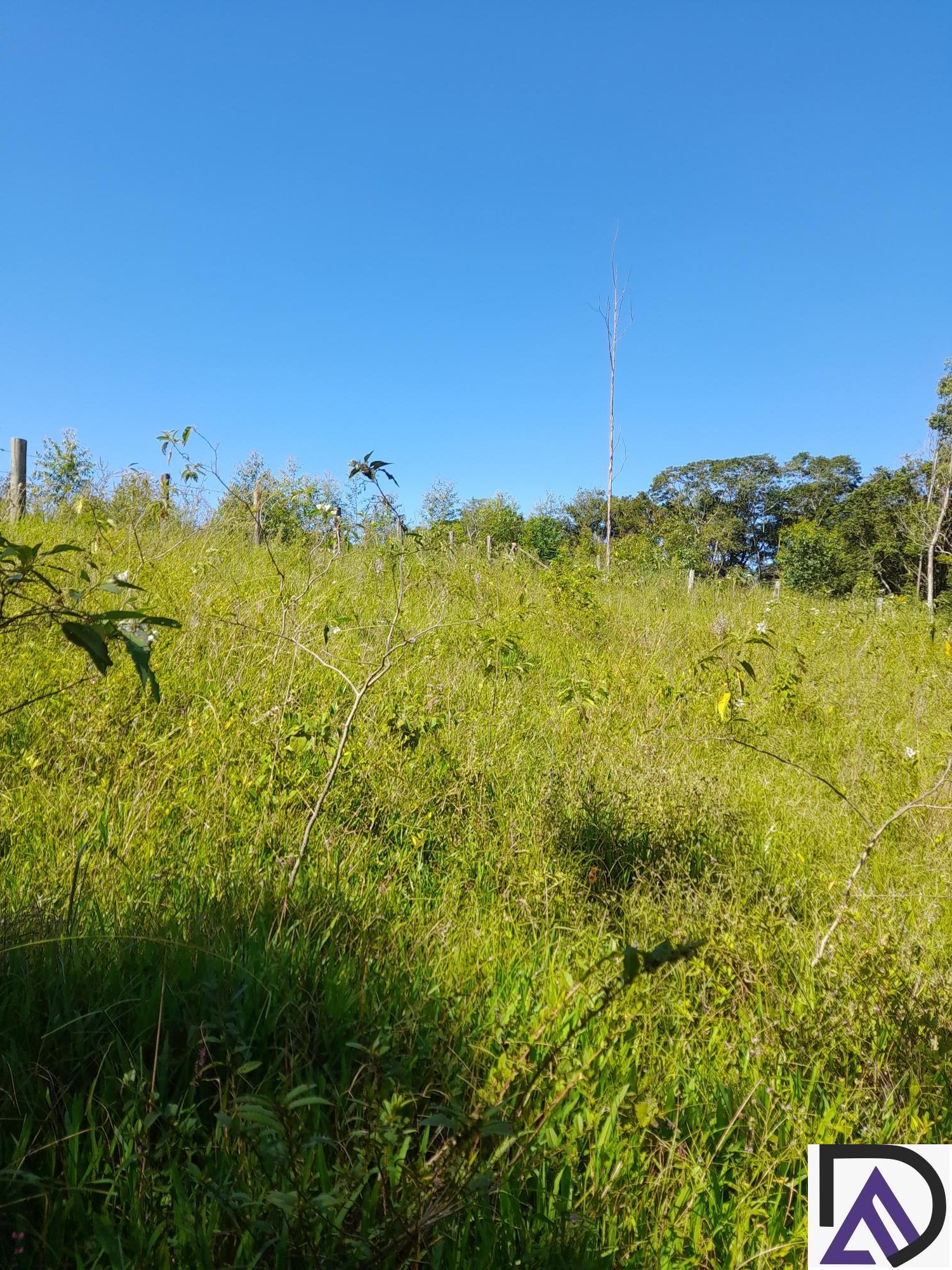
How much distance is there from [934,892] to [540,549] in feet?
79.1

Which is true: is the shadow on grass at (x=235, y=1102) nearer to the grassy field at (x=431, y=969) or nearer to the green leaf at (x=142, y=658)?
the grassy field at (x=431, y=969)

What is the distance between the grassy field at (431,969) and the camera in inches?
46.4

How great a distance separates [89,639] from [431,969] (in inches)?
53.8

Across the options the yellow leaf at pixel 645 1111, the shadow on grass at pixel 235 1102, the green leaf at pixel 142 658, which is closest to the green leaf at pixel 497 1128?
the shadow on grass at pixel 235 1102

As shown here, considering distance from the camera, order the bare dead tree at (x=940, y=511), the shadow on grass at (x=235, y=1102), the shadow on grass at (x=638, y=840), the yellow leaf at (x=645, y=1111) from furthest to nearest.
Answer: the bare dead tree at (x=940, y=511) → the shadow on grass at (x=638, y=840) → the yellow leaf at (x=645, y=1111) → the shadow on grass at (x=235, y=1102)

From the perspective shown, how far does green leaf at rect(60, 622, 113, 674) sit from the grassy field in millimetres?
605

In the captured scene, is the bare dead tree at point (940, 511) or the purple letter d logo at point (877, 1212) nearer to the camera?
the purple letter d logo at point (877, 1212)

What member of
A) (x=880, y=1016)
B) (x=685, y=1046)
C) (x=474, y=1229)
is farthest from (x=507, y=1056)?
(x=880, y=1016)

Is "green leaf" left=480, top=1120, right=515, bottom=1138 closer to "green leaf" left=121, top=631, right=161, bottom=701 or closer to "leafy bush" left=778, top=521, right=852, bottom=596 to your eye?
"green leaf" left=121, top=631, right=161, bottom=701

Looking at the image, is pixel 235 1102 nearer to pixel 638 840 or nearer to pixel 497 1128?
pixel 497 1128

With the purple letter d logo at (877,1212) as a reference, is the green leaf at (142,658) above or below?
above

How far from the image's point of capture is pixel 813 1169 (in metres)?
1.38

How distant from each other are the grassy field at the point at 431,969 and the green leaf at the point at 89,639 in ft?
1.99

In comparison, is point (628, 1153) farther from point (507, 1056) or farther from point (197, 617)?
point (197, 617)
